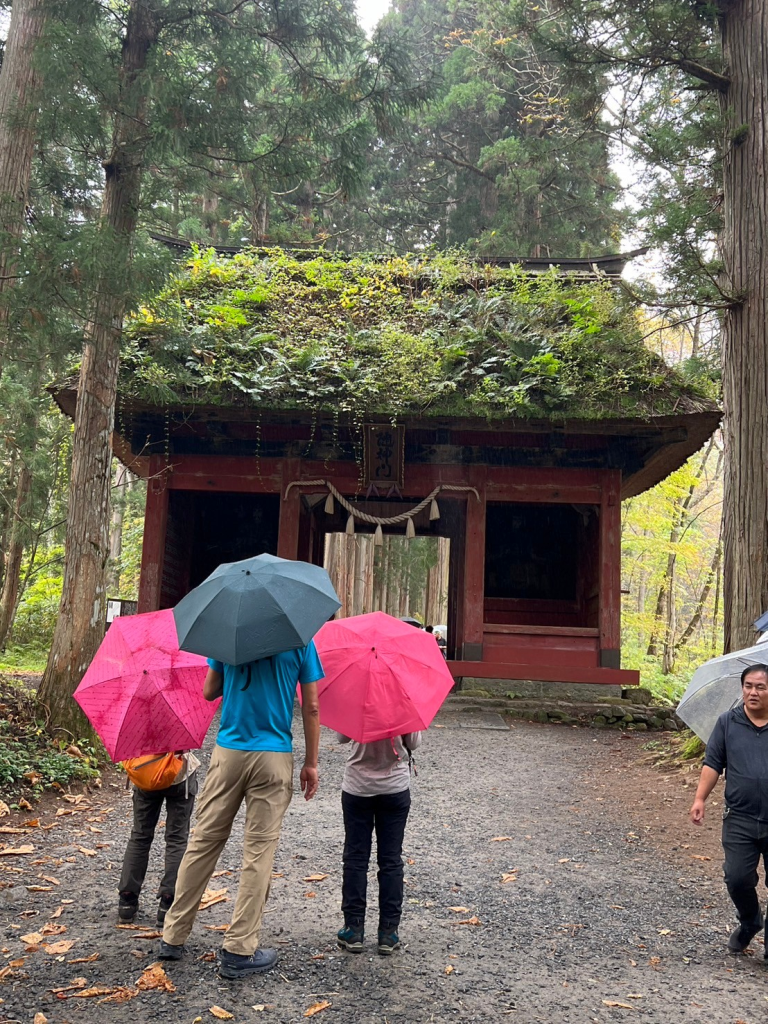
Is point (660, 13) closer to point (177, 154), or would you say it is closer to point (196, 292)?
point (177, 154)

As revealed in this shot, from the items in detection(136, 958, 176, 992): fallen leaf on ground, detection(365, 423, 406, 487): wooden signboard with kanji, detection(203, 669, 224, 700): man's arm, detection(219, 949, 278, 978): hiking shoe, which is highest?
detection(365, 423, 406, 487): wooden signboard with kanji

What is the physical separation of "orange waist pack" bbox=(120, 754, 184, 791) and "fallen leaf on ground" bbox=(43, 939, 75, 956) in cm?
72

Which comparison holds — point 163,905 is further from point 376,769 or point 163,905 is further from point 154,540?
point 154,540

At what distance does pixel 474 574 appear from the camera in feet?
40.2

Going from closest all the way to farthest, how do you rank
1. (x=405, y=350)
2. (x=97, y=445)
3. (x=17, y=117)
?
1. (x=17, y=117)
2. (x=97, y=445)
3. (x=405, y=350)

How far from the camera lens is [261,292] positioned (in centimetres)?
1284

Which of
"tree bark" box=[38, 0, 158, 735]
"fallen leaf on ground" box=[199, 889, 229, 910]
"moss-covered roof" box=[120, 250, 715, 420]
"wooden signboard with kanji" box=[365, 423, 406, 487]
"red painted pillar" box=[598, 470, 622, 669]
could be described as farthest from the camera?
"red painted pillar" box=[598, 470, 622, 669]

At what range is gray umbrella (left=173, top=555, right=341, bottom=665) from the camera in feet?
10.6

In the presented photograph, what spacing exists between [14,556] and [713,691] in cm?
1317

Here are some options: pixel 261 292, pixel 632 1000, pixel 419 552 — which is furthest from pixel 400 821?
pixel 419 552

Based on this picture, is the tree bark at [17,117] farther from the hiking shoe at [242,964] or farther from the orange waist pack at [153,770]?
the hiking shoe at [242,964]

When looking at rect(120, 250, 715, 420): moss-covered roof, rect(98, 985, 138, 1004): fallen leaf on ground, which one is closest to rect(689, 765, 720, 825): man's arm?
rect(98, 985, 138, 1004): fallen leaf on ground

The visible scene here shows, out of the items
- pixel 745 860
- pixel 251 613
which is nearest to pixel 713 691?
pixel 745 860

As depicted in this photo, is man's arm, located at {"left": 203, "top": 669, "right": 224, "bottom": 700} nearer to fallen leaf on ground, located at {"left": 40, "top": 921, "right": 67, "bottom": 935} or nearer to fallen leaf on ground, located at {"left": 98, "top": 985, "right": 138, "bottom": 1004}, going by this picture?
fallen leaf on ground, located at {"left": 98, "top": 985, "right": 138, "bottom": 1004}
